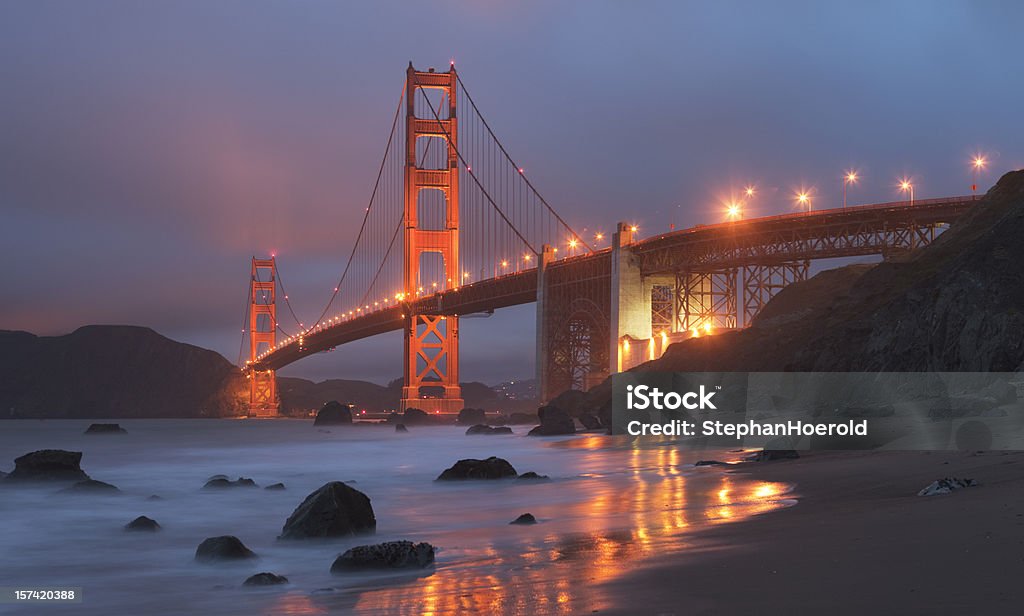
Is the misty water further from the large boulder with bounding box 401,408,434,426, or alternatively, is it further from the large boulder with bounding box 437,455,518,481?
the large boulder with bounding box 401,408,434,426

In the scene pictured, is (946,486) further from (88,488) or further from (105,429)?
(105,429)

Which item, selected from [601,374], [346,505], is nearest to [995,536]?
[346,505]

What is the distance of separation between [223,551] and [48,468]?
36.8ft

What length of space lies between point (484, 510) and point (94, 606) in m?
6.30

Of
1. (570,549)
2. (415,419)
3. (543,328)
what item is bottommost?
(570,549)

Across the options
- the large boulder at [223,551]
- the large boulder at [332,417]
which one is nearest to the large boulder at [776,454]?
the large boulder at [223,551]

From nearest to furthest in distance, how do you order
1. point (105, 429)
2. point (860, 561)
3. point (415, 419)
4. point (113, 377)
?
point (860, 561), point (105, 429), point (415, 419), point (113, 377)

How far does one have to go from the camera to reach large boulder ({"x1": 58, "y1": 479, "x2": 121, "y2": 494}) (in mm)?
16797

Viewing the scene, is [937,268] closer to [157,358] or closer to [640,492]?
[640,492]

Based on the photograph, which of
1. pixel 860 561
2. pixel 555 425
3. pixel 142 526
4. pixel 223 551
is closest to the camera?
pixel 860 561

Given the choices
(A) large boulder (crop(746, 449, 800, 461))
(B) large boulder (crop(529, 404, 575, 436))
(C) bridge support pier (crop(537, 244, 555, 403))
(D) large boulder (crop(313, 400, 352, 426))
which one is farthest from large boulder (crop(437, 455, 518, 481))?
(D) large boulder (crop(313, 400, 352, 426))

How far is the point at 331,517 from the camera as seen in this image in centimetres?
1047

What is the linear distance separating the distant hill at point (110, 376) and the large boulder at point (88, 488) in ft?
403

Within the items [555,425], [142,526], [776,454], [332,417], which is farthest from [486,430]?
[142,526]
